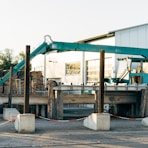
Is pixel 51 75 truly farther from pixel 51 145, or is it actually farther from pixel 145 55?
pixel 51 145

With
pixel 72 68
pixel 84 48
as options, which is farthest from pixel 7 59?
pixel 84 48

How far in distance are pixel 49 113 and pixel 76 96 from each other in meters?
2.75

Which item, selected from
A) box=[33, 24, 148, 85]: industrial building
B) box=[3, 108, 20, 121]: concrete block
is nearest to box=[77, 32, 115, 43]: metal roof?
box=[33, 24, 148, 85]: industrial building

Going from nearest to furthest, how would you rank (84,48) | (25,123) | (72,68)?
(25,123), (84,48), (72,68)

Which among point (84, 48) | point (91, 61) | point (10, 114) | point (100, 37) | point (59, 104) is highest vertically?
point (100, 37)

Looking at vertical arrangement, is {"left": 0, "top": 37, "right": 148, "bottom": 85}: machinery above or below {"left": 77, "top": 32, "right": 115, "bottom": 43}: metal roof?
below

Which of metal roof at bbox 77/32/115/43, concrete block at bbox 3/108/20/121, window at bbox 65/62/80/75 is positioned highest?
metal roof at bbox 77/32/115/43

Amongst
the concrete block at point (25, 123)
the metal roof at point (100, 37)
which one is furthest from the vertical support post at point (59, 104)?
the metal roof at point (100, 37)

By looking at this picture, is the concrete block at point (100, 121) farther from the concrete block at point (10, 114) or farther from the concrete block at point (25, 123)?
the concrete block at point (10, 114)

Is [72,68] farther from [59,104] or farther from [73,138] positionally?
[73,138]

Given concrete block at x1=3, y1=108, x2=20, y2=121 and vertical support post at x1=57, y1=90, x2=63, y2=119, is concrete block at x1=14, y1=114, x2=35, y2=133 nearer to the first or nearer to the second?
concrete block at x1=3, y1=108, x2=20, y2=121

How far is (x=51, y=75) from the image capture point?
49312mm

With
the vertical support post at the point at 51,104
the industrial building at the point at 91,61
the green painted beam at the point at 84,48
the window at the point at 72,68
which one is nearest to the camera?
the vertical support post at the point at 51,104

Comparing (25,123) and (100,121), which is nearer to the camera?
(25,123)
